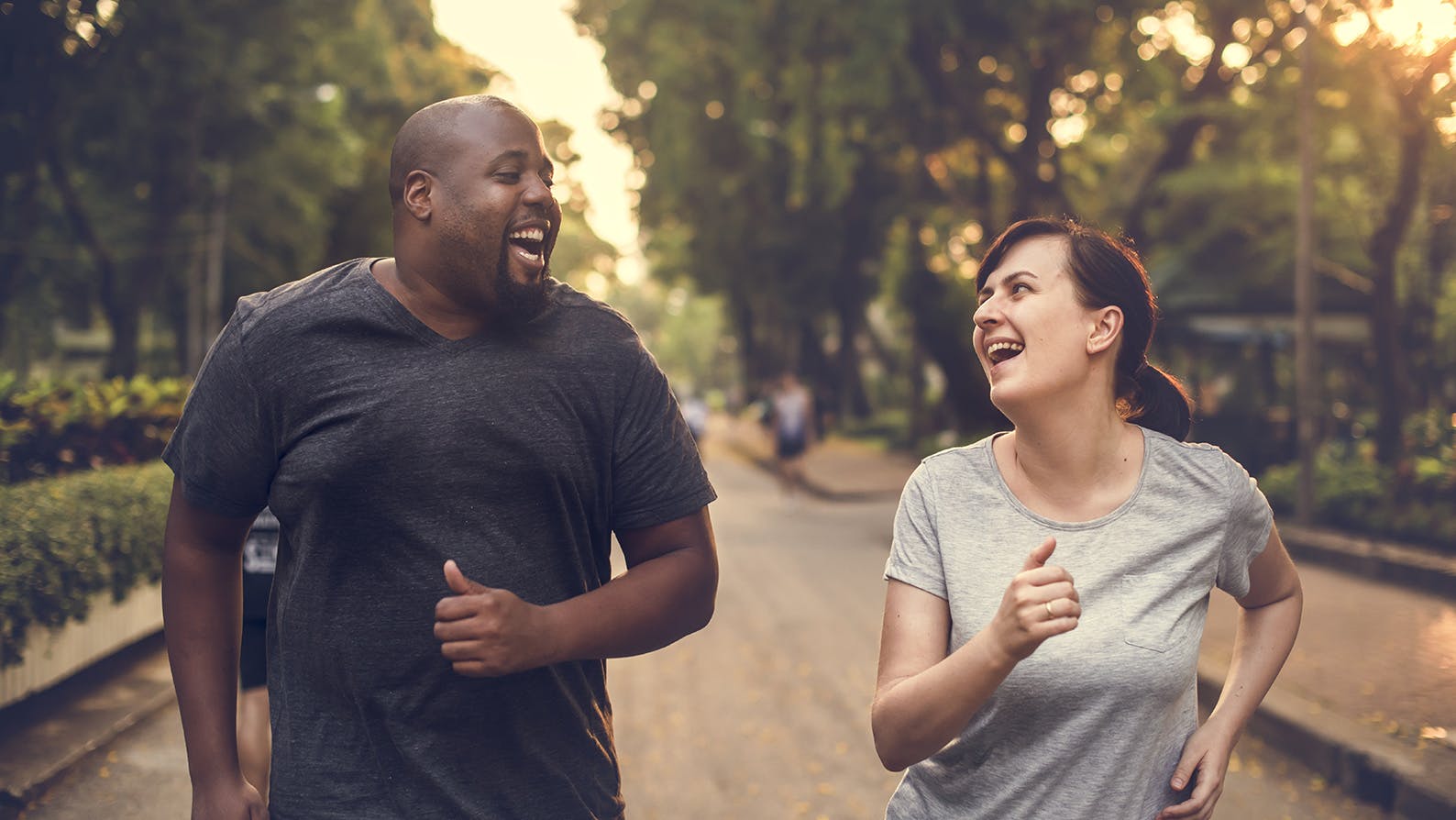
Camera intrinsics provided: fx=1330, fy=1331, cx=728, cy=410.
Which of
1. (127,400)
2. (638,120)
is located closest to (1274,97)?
(127,400)

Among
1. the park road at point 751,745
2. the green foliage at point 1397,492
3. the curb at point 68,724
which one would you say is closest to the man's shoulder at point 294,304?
the park road at point 751,745

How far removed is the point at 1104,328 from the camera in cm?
239

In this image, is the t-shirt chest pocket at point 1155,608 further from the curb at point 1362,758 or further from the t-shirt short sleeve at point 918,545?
the curb at point 1362,758

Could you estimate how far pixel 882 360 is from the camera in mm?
42844

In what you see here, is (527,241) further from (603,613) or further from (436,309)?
(603,613)

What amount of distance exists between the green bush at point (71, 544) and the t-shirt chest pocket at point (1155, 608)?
18.4 feet

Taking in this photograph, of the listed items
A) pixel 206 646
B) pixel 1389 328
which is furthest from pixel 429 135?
pixel 1389 328

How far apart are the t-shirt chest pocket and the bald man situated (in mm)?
730

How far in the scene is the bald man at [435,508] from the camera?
81.9 inches

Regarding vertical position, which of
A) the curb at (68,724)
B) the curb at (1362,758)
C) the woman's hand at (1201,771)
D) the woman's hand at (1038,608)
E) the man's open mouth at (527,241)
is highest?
the man's open mouth at (527,241)

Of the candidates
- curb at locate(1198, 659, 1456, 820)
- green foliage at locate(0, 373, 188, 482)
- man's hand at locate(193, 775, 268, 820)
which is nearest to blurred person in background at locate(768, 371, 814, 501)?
green foliage at locate(0, 373, 188, 482)

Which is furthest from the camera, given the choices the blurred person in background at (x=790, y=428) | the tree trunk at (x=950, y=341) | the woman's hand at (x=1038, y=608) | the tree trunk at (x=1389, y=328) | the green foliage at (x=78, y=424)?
the tree trunk at (x=950, y=341)

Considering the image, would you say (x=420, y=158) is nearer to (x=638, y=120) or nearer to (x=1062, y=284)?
(x=1062, y=284)

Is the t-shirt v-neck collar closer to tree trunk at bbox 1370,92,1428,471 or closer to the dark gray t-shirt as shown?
the dark gray t-shirt
